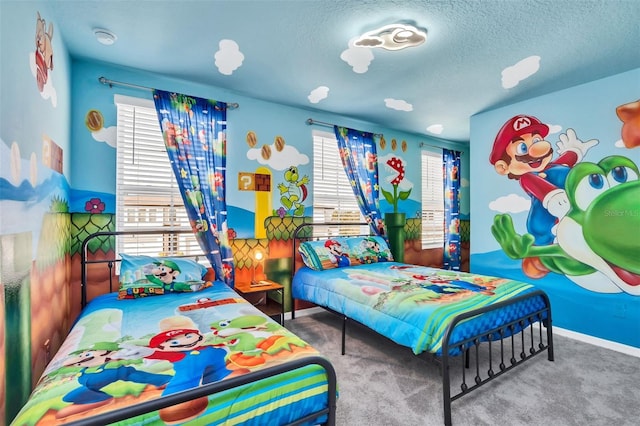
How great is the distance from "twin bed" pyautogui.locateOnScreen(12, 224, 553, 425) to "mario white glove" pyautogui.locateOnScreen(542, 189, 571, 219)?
1.39m

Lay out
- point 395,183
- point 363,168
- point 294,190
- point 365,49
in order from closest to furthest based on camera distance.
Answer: point 365,49 → point 294,190 → point 363,168 → point 395,183

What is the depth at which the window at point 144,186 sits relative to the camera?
3.03 m

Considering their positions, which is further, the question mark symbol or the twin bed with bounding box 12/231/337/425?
the question mark symbol

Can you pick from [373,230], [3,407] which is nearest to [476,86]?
[373,230]

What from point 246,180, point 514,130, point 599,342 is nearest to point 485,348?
point 599,342

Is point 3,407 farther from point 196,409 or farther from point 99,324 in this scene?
point 196,409

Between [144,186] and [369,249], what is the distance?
2754 mm

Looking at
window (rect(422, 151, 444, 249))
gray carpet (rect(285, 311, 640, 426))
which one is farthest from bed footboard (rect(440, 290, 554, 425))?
window (rect(422, 151, 444, 249))

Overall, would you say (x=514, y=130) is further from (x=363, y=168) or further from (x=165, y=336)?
(x=165, y=336)

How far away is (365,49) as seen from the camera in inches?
105

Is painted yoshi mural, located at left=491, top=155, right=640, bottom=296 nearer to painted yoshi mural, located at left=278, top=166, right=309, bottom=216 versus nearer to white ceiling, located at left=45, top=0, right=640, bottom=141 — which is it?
white ceiling, located at left=45, top=0, right=640, bottom=141

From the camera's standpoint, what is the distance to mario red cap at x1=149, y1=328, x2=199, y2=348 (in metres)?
1.68

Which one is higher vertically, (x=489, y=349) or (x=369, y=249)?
(x=369, y=249)

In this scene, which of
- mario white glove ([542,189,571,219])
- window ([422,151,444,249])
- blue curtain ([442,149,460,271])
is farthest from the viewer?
blue curtain ([442,149,460,271])
